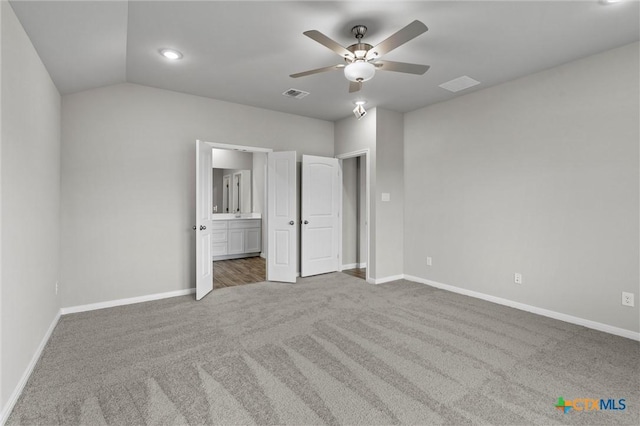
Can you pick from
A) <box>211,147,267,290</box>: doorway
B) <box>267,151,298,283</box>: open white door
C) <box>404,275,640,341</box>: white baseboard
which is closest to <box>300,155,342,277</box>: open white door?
<box>267,151,298,283</box>: open white door

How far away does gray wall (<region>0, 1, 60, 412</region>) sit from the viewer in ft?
6.14

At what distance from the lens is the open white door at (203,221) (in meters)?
3.93

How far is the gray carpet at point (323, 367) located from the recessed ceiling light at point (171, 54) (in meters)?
2.68

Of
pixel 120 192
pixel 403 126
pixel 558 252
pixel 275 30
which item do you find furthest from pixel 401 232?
pixel 120 192

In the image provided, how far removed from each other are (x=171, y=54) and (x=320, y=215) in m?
3.16

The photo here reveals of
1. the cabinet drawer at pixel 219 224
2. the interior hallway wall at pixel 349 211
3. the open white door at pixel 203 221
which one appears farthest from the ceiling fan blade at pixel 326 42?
the cabinet drawer at pixel 219 224

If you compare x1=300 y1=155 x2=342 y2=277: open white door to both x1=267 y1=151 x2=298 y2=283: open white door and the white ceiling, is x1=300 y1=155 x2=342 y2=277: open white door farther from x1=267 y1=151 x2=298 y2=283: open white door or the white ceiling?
the white ceiling

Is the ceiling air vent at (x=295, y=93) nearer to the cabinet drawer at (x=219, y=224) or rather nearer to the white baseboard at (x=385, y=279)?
the white baseboard at (x=385, y=279)

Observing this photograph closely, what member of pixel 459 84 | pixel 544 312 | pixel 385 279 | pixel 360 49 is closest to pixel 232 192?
pixel 385 279

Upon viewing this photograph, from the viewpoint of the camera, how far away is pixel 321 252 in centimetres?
538

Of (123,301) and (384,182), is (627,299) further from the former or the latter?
(123,301)

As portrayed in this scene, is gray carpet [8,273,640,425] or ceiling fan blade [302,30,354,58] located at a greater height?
ceiling fan blade [302,30,354,58]

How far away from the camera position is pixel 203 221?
4098mm

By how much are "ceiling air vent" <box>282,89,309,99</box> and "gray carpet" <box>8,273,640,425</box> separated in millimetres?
2730
